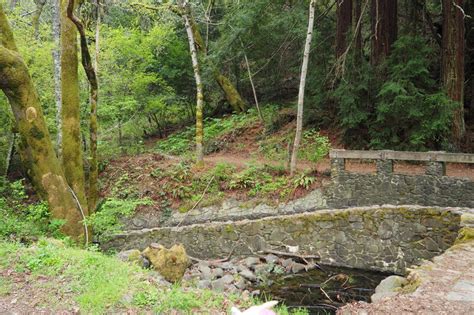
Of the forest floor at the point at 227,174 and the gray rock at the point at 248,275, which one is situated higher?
the forest floor at the point at 227,174

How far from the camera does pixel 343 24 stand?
46.9ft

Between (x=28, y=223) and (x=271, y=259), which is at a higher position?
(x=28, y=223)

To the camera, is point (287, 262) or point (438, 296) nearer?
point (438, 296)

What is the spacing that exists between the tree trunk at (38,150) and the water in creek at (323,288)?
4.82 metres

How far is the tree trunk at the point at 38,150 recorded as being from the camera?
872 cm

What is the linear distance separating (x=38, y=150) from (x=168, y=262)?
416cm

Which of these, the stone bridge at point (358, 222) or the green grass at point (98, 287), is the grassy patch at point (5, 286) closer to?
the green grass at point (98, 287)

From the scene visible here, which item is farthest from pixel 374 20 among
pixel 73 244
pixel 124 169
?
pixel 73 244

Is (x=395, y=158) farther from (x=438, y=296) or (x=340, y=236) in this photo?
(x=438, y=296)

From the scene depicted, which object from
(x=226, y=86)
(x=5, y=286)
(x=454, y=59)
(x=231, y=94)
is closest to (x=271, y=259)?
(x=5, y=286)

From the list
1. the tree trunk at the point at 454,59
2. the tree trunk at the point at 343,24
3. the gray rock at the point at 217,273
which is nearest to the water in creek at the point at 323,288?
the gray rock at the point at 217,273

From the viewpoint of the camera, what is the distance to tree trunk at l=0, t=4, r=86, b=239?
8.72m

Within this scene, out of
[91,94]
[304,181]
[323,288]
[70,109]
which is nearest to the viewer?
[323,288]

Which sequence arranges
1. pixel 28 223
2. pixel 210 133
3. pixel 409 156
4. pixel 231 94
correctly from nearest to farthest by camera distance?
pixel 28 223, pixel 409 156, pixel 210 133, pixel 231 94
